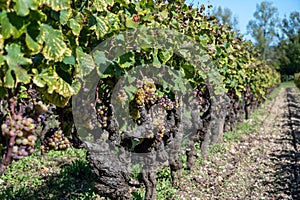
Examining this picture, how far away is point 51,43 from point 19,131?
0.47 m

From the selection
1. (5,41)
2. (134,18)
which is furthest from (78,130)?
(5,41)

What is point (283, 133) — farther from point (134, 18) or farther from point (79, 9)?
point (79, 9)

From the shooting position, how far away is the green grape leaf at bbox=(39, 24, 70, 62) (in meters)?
1.92

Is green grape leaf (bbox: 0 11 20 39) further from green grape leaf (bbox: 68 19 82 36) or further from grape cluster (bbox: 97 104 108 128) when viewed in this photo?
grape cluster (bbox: 97 104 108 128)

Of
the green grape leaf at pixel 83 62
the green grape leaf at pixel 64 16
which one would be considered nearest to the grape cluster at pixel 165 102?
the green grape leaf at pixel 83 62

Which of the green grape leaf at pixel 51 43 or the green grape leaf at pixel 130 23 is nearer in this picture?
the green grape leaf at pixel 51 43

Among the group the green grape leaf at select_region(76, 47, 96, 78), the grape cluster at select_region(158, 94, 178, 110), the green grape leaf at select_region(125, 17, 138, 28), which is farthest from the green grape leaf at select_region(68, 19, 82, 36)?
the grape cluster at select_region(158, 94, 178, 110)

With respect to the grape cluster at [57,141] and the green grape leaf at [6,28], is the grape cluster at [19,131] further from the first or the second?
the grape cluster at [57,141]

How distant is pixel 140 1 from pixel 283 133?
26.3 feet

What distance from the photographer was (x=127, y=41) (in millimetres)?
3264

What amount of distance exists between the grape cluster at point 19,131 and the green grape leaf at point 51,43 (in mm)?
346

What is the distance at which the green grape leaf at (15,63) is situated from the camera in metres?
1.81

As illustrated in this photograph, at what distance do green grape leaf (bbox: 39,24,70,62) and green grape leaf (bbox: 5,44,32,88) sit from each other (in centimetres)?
12

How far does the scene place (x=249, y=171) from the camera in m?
6.55
